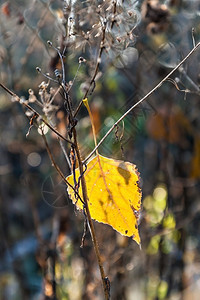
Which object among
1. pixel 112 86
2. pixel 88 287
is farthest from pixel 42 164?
pixel 88 287

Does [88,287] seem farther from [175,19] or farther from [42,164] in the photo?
[42,164]

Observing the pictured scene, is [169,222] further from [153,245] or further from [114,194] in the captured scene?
[114,194]

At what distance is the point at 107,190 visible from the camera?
0.76 m

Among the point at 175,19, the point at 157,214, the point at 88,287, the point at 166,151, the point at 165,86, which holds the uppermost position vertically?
the point at 175,19

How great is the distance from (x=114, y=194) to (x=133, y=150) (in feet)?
2.75

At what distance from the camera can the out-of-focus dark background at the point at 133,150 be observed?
1.35m

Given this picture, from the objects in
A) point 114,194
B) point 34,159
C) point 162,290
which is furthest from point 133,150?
point 34,159

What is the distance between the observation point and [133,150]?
159cm

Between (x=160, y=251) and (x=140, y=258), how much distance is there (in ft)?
0.29

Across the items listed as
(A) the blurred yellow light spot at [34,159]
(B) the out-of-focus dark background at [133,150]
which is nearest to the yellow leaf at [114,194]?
(B) the out-of-focus dark background at [133,150]

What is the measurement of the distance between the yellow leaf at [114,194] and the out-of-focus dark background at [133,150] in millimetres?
349

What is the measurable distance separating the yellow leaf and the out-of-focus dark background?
349mm

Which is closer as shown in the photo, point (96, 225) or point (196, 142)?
point (96, 225)

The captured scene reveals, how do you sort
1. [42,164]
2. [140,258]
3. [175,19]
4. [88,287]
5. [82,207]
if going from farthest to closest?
1. [42,164]
2. [140,258]
3. [175,19]
4. [88,287]
5. [82,207]
